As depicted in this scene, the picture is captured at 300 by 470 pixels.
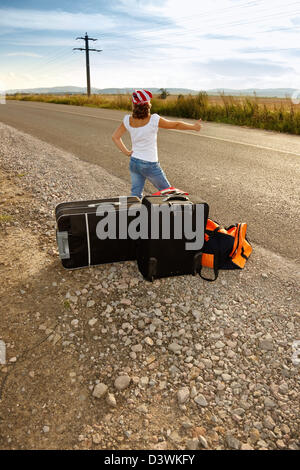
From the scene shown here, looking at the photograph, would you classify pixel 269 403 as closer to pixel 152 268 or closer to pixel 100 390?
pixel 100 390

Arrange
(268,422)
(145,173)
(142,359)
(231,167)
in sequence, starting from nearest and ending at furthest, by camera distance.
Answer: (268,422)
(142,359)
(145,173)
(231,167)

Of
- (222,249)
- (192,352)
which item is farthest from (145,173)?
(192,352)

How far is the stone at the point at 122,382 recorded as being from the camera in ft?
6.99

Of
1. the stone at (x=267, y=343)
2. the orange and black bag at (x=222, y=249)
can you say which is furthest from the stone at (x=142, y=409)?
the orange and black bag at (x=222, y=249)

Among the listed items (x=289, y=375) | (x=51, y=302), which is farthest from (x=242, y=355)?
(x=51, y=302)

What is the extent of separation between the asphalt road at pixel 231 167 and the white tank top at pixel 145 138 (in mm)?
1331

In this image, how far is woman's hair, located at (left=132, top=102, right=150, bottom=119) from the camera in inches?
147

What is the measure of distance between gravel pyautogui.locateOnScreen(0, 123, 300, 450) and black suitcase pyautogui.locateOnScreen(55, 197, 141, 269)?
0.42 ft

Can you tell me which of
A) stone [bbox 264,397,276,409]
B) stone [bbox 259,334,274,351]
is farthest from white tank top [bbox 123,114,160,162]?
stone [bbox 264,397,276,409]

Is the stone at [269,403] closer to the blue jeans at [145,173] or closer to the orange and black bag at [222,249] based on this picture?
the orange and black bag at [222,249]

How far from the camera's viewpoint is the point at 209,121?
14.6 m

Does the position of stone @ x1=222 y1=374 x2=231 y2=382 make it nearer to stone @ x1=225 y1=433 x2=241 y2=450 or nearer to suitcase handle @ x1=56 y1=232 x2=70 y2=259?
stone @ x1=225 y1=433 x2=241 y2=450

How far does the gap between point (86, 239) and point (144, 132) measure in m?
1.49

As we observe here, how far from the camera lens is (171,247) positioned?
315cm
